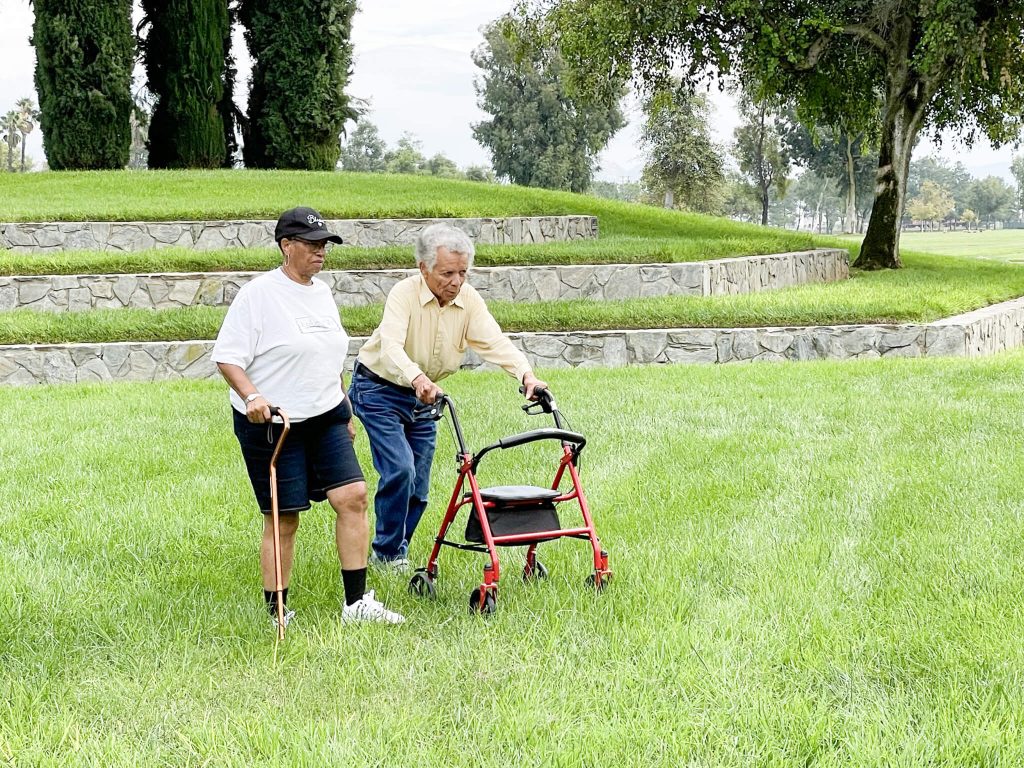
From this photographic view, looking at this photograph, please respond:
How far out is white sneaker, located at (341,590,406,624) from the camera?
4.50 m

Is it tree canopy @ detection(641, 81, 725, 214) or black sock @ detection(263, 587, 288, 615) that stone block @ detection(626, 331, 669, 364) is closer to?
black sock @ detection(263, 587, 288, 615)

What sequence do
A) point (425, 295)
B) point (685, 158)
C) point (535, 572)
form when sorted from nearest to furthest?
point (535, 572), point (425, 295), point (685, 158)

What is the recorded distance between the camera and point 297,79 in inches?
1075

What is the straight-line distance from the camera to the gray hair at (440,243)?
4.95 m

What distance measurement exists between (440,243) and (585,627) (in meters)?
1.81

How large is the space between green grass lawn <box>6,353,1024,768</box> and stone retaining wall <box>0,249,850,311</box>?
7160 mm

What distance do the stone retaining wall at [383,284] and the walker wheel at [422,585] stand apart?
1032 cm

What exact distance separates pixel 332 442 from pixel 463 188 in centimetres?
1973

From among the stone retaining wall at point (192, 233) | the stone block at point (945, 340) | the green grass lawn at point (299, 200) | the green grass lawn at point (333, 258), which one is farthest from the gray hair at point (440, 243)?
the green grass lawn at point (299, 200)

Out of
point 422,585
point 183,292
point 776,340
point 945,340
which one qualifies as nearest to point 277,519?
point 422,585

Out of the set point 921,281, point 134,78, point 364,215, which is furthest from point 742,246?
point 134,78

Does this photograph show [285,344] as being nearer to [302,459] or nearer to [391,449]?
[302,459]

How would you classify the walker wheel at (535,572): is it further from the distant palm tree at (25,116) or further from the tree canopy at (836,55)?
the distant palm tree at (25,116)

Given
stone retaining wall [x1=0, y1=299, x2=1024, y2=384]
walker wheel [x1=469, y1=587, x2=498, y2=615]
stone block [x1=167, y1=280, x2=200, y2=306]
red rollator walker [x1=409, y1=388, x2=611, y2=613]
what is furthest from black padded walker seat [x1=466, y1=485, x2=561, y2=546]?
stone block [x1=167, y1=280, x2=200, y2=306]
